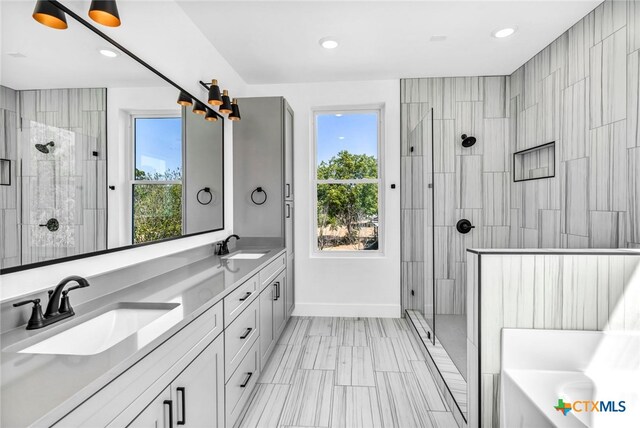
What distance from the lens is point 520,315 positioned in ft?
4.74

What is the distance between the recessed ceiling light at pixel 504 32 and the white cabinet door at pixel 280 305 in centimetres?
267

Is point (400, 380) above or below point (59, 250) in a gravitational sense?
below

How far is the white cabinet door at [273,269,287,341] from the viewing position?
2.63 m

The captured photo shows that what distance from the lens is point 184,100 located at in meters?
2.19

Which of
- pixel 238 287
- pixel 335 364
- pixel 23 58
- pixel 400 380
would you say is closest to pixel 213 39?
pixel 23 58

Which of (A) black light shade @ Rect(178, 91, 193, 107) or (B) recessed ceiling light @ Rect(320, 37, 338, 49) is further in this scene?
(B) recessed ceiling light @ Rect(320, 37, 338, 49)

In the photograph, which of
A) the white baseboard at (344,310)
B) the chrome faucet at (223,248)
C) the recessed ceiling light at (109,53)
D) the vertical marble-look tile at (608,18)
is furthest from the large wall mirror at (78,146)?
the vertical marble-look tile at (608,18)

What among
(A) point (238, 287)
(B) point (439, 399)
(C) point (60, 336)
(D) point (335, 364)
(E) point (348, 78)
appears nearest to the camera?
(C) point (60, 336)

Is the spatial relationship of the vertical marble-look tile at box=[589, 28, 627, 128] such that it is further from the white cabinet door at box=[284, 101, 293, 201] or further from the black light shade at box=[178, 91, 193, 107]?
the black light shade at box=[178, 91, 193, 107]

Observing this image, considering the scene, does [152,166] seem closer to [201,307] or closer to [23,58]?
[23,58]

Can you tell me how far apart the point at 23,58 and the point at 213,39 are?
168 cm

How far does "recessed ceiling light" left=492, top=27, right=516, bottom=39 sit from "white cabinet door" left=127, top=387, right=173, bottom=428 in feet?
10.3

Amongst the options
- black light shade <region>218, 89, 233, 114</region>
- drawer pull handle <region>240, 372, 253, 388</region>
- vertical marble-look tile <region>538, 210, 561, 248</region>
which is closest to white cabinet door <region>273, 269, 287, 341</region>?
drawer pull handle <region>240, 372, 253, 388</region>

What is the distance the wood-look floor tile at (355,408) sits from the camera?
185cm
